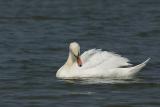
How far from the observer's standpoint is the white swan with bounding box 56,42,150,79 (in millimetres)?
16062

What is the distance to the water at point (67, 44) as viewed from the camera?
46.8ft

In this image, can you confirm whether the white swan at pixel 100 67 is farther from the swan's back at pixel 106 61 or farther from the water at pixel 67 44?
the water at pixel 67 44

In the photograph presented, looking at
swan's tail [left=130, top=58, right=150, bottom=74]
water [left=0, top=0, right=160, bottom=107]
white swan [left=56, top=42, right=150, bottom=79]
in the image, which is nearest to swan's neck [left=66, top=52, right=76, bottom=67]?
white swan [left=56, top=42, right=150, bottom=79]

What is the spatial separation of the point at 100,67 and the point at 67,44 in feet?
13.3

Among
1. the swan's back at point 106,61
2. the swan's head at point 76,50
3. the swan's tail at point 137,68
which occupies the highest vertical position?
the swan's head at point 76,50

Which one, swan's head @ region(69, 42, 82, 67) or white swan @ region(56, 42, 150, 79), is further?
swan's head @ region(69, 42, 82, 67)

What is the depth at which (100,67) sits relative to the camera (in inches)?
634

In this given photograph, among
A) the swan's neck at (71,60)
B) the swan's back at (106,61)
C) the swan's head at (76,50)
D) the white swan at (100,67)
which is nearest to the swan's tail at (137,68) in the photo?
the white swan at (100,67)

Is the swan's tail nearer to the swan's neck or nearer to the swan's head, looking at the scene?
the swan's head

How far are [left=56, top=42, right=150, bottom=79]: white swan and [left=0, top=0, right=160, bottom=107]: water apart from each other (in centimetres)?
21

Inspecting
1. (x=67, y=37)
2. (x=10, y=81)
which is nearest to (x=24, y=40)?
(x=67, y=37)

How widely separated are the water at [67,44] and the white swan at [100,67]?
0.70 feet

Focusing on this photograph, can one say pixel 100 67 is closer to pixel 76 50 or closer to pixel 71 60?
pixel 76 50

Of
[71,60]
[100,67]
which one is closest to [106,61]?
[100,67]
